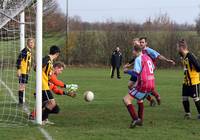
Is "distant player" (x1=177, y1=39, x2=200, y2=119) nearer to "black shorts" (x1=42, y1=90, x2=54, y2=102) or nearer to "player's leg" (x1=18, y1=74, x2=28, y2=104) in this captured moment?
"black shorts" (x1=42, y1=90, x2=54, y2=102)

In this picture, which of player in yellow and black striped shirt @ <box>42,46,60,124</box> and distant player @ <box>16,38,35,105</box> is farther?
distant player @ <box>16,38,35,105</box>

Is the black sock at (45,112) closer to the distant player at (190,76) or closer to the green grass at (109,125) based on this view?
the green grass at (109,125)

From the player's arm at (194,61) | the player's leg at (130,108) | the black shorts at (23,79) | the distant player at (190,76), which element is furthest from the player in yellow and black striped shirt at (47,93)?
the black shorts at (23,79)

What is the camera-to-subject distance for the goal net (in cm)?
1107

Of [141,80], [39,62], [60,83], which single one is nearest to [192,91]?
[141,80]

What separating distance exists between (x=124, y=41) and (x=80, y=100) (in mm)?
33414

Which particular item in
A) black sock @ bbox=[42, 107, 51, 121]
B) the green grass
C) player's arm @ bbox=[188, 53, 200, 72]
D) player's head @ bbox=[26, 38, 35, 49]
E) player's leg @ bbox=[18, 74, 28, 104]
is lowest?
the green grass

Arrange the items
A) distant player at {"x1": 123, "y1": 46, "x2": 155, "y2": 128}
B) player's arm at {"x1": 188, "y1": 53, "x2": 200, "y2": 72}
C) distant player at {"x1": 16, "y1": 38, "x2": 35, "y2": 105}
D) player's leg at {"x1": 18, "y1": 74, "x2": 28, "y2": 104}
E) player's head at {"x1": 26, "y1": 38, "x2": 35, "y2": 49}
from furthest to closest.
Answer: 1. player's leg at {"x1": 18, "y1": 74, "x2": 28, "y2": 104}
2. distant player at {"x1": 16, "y1": 38, "x2": 35, "y2": 105}
3. player's head at {"x1": 26, "y1": 38, "x2": 35, "y2": 49}
4. player's arm at {"x1": 188, "y1": 53, "x2": 200, "y2": 72}
5. distant player at {"x1": 123, "y1": 46, "x2": 155, "y2": 128}

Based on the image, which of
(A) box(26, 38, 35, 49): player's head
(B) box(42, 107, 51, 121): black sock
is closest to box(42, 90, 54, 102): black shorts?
(B) box(42, 107, 51, 121): black sock

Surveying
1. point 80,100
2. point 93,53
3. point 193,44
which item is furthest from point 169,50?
point 80,100

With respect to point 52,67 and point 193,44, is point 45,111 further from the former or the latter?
point 193,44

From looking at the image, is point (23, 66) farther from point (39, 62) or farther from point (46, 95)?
point (39, 62)

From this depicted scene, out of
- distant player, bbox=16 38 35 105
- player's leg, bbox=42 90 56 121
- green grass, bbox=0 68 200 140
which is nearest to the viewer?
green grass, bbox=0 68 200 140

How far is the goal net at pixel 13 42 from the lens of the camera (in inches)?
436
